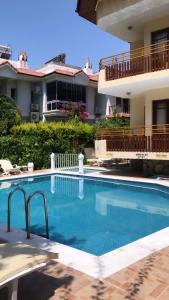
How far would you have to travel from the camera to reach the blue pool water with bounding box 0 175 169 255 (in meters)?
8.39

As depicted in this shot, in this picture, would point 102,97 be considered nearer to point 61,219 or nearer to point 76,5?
point 76,5

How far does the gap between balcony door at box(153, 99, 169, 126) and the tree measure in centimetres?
1148

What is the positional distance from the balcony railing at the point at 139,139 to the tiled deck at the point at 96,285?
1165 cm

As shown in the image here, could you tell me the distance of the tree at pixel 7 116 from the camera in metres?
24.0

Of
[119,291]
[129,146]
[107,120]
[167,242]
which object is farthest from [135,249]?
[107,120]

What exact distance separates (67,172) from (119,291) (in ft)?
52.2

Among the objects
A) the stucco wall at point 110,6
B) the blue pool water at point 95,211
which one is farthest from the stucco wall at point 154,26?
the blue pool water at point 95,211

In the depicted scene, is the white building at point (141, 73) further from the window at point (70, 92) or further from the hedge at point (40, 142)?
the window at point (70, 92)

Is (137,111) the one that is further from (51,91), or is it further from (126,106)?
(126,106)

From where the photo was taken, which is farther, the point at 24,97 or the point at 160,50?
the point at 24,97

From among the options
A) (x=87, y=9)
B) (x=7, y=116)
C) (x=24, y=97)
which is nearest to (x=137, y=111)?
(x=87, y=9)

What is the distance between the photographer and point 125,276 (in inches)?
201

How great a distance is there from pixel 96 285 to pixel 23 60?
36063 mm

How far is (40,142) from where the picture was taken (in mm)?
22219
